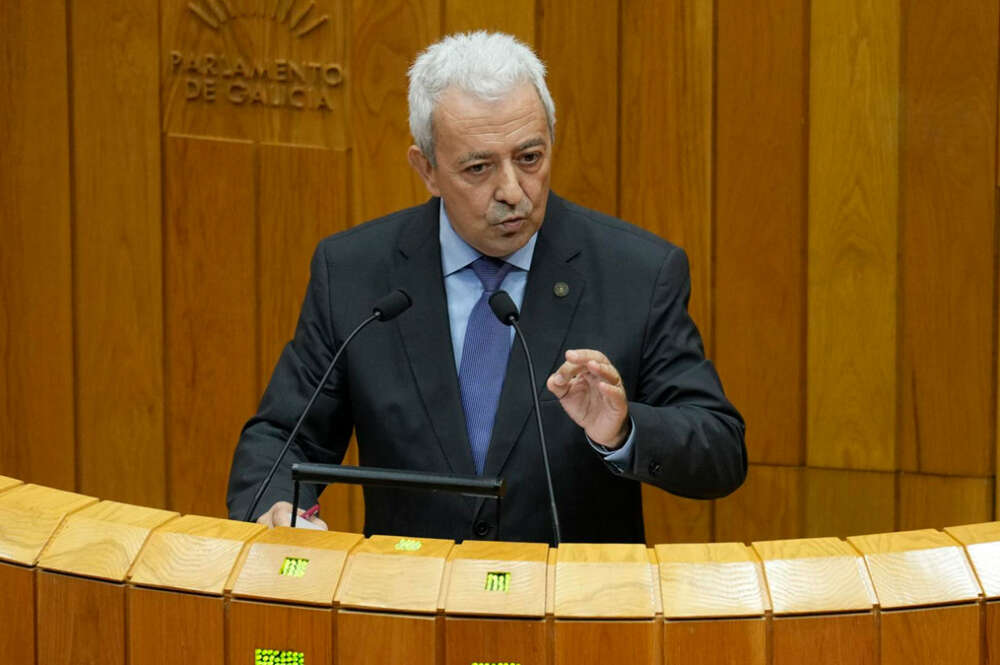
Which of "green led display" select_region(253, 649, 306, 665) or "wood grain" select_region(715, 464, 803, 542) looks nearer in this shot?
"green led display" select_region(253, 649, 306, 665)

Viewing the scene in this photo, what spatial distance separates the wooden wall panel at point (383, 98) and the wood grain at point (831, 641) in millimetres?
1999

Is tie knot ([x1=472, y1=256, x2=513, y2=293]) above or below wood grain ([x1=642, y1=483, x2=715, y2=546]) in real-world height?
above

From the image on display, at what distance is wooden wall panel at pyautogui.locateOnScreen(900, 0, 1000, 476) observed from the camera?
9.30ft

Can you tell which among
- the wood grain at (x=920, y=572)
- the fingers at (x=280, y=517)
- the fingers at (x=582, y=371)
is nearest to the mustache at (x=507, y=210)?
the fingers at (x=582, y=371)

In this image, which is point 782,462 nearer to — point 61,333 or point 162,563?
point 61,333

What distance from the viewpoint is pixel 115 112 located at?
10.9 feet

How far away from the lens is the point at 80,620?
1.43 m

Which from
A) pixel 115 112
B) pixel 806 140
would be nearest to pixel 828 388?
pixel 806 140

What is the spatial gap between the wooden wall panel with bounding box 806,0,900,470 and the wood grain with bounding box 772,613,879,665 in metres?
1.73

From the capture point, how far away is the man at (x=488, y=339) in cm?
215

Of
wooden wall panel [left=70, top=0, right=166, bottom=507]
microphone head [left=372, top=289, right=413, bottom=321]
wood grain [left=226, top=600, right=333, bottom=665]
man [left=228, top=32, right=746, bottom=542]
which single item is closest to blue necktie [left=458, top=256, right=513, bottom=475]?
man [left=228, top=32, right=746, bottom=542]

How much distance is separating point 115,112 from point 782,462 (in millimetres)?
1643

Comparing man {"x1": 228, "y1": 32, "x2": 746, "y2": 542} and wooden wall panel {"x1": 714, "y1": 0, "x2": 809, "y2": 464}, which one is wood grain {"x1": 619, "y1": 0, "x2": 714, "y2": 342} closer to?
wooden wall panel {"x1": 714, "y1": 0, "x2": 809, "y2": 464}

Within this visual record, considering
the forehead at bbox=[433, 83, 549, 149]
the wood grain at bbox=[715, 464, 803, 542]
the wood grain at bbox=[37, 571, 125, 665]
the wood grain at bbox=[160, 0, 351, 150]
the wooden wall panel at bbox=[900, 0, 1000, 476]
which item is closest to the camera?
the wood grain at bbox=[37, 571, 125, 665]
